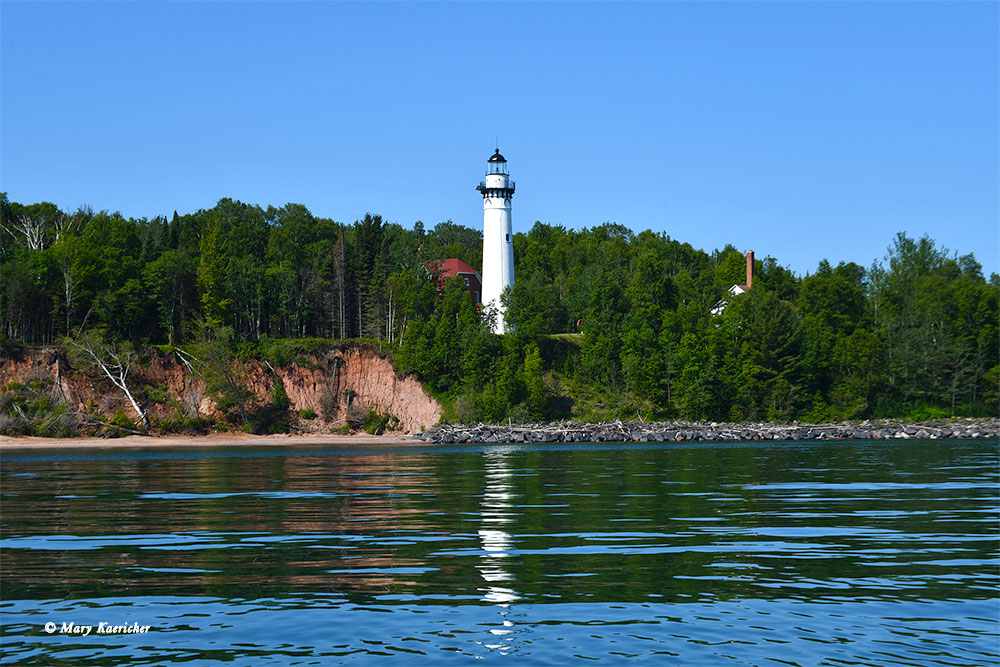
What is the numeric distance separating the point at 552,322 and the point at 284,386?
27.2m

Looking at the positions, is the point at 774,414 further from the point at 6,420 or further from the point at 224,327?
the point at 6,420

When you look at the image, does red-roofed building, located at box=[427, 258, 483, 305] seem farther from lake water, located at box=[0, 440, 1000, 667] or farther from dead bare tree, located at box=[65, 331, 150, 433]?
lake water, located at box=[0, 440, 1000, 667]

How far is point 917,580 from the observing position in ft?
46.7

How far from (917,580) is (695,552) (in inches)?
152

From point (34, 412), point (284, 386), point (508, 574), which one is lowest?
point (508, 574)

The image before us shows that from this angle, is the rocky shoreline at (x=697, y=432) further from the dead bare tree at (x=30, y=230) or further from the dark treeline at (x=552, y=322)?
the dead bare tree at (x=30, y=230)

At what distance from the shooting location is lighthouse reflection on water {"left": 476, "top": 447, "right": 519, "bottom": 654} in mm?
11250

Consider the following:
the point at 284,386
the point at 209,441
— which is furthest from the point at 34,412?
→ the point at 284,386

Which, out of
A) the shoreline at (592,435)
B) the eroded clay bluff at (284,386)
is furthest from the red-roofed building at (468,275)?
the shoreline at (592,435)

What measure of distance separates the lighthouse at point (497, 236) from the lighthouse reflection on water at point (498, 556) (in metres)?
57.2

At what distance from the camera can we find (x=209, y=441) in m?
76.2

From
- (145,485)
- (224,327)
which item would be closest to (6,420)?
(224,327)

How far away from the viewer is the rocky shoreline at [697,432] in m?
73.9

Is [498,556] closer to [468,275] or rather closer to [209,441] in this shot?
[209,441]
